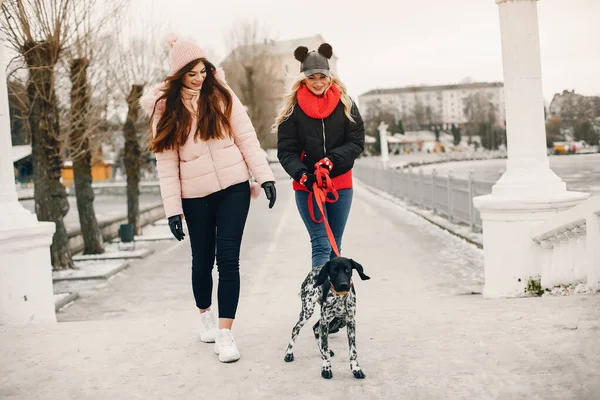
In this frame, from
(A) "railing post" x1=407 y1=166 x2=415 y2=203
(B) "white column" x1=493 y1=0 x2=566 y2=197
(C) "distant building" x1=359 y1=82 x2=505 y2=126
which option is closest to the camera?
(B) "white column" x1=493 y1=0 x2=566 y2=197

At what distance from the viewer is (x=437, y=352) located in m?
3.97

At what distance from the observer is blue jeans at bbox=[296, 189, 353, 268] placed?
4363mm

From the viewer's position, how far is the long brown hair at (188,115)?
408 centimetres

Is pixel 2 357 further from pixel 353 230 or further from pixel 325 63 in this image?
pixel 353 230

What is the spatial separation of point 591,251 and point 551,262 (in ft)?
2.36

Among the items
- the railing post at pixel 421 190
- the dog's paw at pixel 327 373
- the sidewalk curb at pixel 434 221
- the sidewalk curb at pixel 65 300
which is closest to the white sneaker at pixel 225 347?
the dog's paw at pixel 327 373

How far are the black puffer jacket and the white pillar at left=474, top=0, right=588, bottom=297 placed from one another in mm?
2497

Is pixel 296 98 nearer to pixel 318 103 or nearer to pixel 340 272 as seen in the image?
pixel 318 103

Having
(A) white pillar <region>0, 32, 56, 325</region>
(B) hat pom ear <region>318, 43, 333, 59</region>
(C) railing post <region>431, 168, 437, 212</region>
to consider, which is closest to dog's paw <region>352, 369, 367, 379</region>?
(B) hat pom ear <region>318, 43, 333, 59</region>

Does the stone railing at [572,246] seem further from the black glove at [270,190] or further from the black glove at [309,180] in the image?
the black glove at [270,190]

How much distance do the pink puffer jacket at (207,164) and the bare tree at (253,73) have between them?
49.6 meters

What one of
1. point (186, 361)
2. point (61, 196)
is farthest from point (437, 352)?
point (61, 196)

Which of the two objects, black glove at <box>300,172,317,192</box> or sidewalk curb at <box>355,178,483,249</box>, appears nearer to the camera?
black glove at <box>300,172,317,192</box>

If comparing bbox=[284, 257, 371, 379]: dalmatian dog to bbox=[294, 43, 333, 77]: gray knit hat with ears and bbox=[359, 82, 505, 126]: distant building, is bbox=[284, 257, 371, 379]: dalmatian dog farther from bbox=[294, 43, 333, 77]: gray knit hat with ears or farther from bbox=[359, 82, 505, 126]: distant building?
bbox=[359, 82, 505, 126]: distant building
